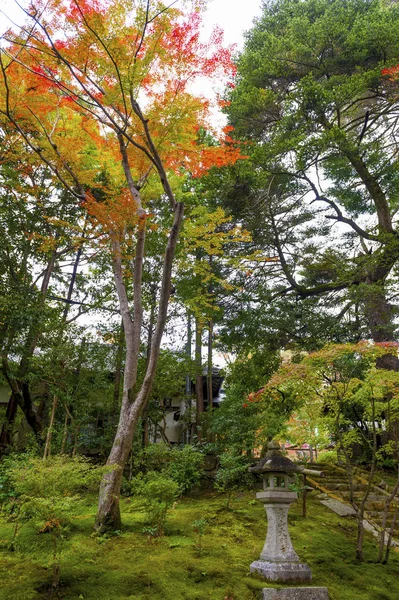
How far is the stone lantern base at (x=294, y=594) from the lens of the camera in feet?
14.7

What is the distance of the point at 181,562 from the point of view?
5281 mm

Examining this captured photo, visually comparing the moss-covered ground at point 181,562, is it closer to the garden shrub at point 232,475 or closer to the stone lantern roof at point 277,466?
the garden shrub at point 232,475

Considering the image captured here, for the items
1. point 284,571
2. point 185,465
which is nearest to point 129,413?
point 284,571

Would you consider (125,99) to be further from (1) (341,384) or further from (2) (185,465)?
(2) (185,465)

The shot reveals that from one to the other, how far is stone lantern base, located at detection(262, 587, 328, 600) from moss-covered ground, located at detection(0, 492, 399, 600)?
19cm

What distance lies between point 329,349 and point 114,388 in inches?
257

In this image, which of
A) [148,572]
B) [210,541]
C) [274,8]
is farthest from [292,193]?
[148,572]

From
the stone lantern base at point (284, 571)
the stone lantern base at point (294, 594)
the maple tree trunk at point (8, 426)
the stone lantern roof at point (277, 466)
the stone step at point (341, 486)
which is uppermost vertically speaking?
the maple tree trunk at point (8, 426)

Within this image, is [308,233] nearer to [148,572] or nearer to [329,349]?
[329,349]

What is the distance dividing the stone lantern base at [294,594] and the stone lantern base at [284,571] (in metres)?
0.32

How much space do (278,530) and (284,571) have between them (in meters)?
0.41

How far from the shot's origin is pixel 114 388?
1134cm

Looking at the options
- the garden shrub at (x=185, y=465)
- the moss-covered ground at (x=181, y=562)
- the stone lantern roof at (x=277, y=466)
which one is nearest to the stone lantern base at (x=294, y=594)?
the moss-covered ground at (x=181, y=562)

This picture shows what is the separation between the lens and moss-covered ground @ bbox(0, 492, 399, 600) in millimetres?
4504
